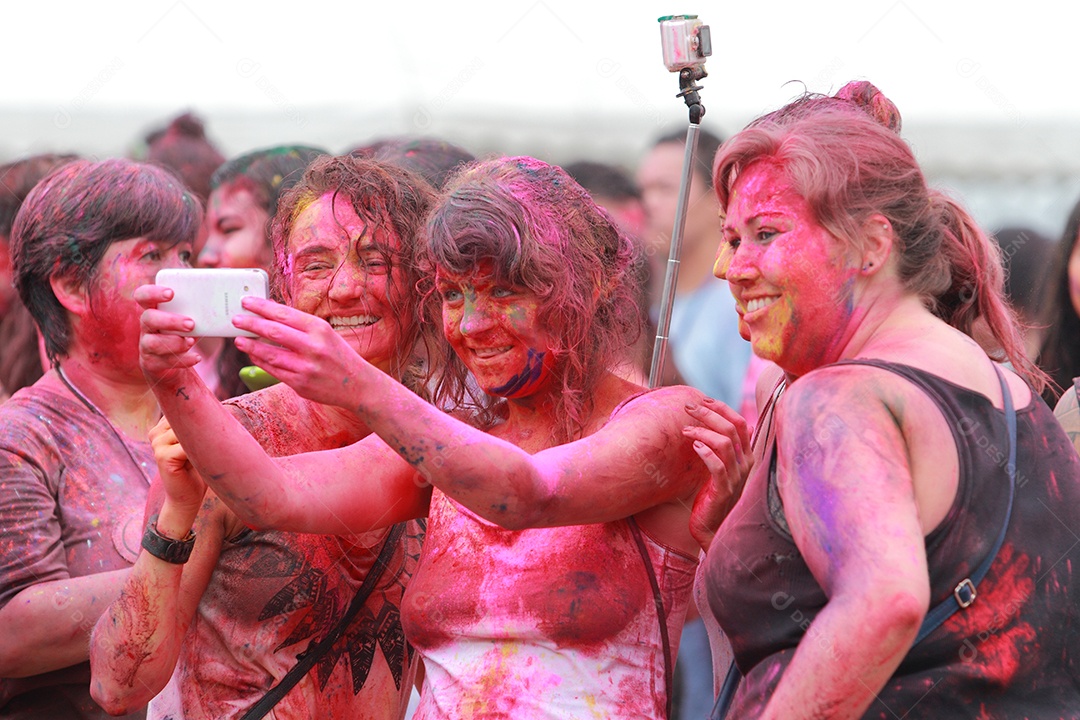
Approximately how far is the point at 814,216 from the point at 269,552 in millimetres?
1513

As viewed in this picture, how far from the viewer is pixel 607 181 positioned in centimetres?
590

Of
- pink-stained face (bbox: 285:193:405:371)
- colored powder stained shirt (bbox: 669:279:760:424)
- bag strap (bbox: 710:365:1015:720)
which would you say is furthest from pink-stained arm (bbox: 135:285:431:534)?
colored powder stained shirt (bbox: 669:279:760:424)

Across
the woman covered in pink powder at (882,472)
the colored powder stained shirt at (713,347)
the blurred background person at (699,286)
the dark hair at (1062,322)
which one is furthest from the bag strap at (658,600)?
the colored powder stained shirt at (713,347)

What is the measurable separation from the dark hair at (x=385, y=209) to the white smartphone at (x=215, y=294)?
0.67 m

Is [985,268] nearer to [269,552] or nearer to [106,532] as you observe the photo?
[269,552]

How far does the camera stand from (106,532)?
10.6ft

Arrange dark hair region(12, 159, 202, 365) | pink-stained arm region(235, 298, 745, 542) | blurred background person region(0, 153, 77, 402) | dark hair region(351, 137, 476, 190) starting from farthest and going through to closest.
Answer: blurred background person region(0, 153, 77, 402) < dark hair region(351, 137, 476, 190) < dark hair region(12, 159, 202, 365) < pink-stained arm region(235, 298, 745, 542)

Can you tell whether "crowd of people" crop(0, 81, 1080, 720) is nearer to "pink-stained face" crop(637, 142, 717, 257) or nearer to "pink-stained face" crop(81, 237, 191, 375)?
"pink-stained face" crop(81, 237, 191, 375)

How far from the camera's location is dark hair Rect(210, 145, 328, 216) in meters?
4.53

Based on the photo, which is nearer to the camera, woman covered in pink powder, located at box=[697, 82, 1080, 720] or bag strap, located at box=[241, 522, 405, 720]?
woman covered in pink powder, located at box=[697, 82, 1080, 720]

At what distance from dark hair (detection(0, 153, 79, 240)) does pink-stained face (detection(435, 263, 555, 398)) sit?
8.05 feet

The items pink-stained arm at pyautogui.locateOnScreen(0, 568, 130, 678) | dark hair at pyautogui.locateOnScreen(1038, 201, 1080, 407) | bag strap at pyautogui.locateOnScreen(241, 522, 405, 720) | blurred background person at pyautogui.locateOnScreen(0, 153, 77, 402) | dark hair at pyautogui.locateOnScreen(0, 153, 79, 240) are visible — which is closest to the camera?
bag strap at pyautogui.locateOnScreen(241, 522, 405, 720)

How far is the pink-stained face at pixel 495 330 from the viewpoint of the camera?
2.58m

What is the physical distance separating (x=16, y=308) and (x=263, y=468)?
7.06 feet
